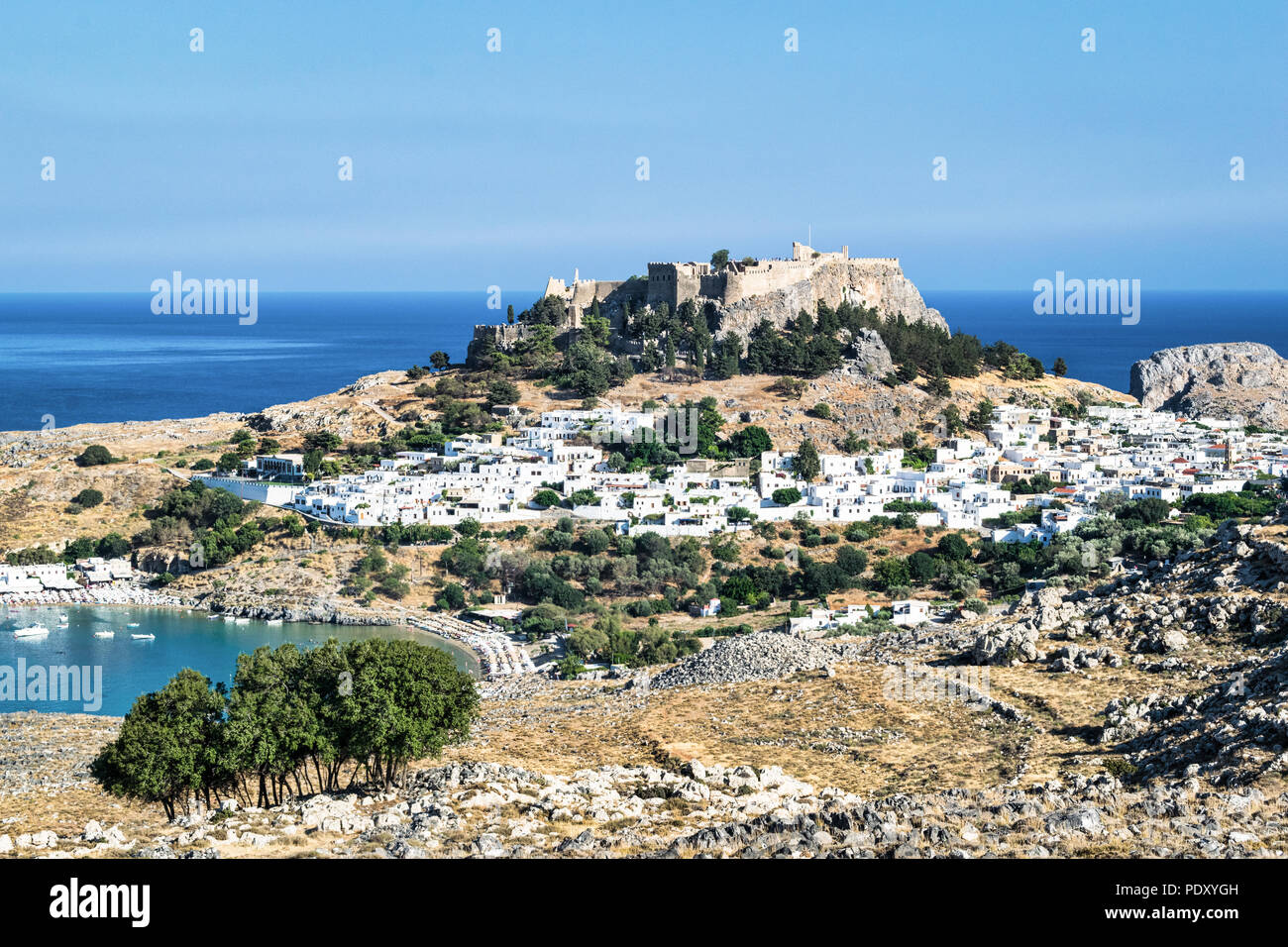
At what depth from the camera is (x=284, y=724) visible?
52.4 ft

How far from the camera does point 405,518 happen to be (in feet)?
140

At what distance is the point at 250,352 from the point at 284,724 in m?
121

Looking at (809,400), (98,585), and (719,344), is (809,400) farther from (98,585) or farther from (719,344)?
(98,585)

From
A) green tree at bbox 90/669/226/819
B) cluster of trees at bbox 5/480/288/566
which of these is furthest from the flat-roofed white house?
green tree at bbox 90/669/226/819

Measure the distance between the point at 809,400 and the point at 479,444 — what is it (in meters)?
12.6

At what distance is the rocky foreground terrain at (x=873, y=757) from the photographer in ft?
42.6

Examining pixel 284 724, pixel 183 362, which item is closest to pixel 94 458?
pixel 284 724

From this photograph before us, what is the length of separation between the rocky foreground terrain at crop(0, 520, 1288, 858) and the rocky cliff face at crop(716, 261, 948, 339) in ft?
98.4

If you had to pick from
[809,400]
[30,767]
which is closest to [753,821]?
[30,767]

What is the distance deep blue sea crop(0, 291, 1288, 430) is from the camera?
88.5 metres

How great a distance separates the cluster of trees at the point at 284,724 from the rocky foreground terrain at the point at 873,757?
0.54 m

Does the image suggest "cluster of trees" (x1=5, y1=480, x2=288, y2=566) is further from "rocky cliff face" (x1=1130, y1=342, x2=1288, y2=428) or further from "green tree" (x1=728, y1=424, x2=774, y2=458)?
"rocky cliff face" (x1=1130, y1=342, x2=1288, y2=428)

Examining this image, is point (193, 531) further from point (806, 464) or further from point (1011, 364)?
point (1011, 364)

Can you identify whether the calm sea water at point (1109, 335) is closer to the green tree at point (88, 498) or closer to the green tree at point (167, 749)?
the green tree at point (88, 498)
